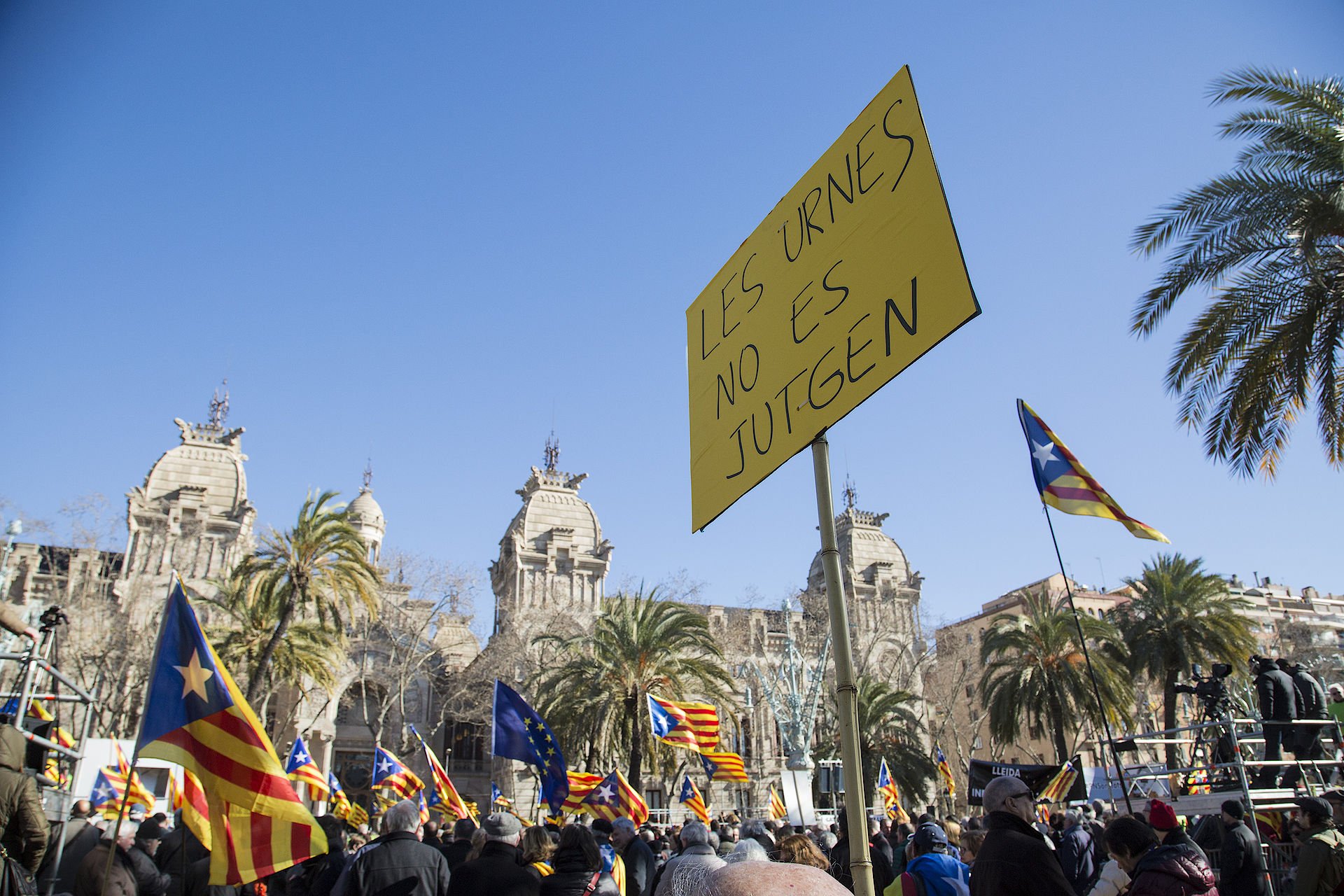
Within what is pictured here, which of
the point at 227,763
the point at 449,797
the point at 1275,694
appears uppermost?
the point at 1275,694

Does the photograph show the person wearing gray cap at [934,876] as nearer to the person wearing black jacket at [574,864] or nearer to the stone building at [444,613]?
the person wearing black jacket at [574,864]

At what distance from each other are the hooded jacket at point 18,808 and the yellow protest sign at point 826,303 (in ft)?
12.9

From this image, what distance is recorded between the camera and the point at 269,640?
73.2 ft

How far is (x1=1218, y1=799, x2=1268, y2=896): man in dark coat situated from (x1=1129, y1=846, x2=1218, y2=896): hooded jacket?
307cm

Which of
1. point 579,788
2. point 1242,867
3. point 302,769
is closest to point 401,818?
point 1242,867

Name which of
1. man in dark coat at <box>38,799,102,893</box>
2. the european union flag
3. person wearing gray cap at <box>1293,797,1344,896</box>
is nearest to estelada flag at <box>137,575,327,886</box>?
man in dark coat at <box>38,799,102,893</box>

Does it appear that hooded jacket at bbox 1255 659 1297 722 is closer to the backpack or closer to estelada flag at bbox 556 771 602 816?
the backpack

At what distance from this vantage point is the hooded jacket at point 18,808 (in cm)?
474

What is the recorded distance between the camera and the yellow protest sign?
312 cm

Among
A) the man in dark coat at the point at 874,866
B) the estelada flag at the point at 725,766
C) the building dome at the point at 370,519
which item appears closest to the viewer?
the man in dark coat at the point at 874,866

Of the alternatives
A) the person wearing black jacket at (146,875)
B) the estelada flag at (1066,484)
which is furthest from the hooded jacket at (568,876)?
the estelada flag at (1066,484)

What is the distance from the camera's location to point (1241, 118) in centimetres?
1200

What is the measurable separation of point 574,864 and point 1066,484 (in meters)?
6.02

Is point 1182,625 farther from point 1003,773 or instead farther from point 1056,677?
point 1003,773
